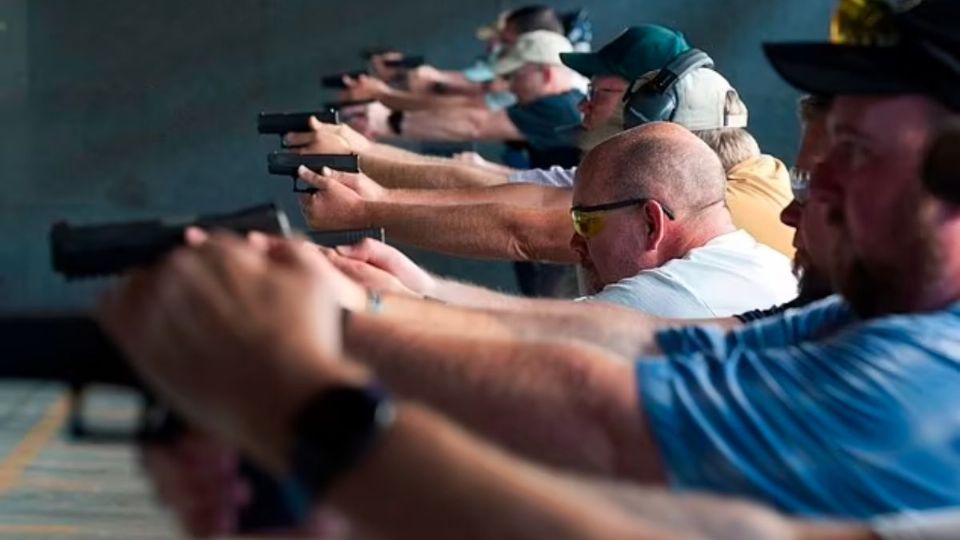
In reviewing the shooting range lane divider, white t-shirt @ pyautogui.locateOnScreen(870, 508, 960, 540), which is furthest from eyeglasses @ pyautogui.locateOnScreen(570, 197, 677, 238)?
the shooting range lane divider

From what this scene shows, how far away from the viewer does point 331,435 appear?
51.6 inches

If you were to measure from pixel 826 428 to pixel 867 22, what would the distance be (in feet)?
1.92

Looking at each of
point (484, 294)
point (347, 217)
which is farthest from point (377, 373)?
point (347, 217)

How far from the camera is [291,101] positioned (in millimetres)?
12430

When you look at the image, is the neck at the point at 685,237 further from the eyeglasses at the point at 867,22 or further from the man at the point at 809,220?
the eyeglasses at the point at 867,22

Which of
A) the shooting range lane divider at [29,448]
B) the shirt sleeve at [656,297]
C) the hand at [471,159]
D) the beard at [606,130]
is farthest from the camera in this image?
the shooting range lane divider at [29,448]

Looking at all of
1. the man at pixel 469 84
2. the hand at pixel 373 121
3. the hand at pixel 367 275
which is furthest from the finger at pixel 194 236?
the man at pixel 469 84

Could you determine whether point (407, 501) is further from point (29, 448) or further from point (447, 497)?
point (29, 448)

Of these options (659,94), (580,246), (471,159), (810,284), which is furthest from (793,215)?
(471,159)

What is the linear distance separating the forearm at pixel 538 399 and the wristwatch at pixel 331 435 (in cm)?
61

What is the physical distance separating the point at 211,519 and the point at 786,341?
3.78 ft

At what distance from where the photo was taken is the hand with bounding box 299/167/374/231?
179 inches

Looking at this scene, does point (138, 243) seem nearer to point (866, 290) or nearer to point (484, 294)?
point (866, 290)

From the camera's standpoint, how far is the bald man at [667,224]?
3996 mm
